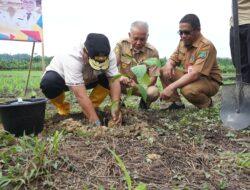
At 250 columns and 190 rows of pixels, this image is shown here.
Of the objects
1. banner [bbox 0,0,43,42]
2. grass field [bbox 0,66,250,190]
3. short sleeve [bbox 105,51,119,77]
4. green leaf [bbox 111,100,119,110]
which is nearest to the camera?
grass field [bbox 0,66,250,190]

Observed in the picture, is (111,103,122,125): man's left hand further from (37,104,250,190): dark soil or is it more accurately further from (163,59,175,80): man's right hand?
(163,59,175,80): man's right hand

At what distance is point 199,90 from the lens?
13.6ft

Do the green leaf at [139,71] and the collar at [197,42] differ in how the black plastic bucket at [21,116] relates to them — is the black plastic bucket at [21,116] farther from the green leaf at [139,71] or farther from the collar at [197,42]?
the collar at [197,42]

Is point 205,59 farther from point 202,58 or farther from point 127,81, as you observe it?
point 127,81

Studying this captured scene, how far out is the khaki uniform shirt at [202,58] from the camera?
156 inches

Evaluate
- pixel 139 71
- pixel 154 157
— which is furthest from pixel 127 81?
pixel 154 157

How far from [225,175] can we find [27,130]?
1.57 metres

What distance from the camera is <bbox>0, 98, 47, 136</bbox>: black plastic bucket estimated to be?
279cm

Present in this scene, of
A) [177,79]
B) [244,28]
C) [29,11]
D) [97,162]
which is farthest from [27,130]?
[29,11]

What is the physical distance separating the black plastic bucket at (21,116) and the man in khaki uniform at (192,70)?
1.55 meters

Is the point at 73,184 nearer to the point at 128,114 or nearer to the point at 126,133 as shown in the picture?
the point at 126,133

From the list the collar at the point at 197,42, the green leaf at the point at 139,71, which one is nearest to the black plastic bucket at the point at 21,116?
the green leaf at the point at 139,71

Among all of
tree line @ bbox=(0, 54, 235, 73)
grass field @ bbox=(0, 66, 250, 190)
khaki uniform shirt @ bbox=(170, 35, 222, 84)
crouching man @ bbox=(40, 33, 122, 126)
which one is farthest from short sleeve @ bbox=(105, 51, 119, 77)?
tree line @ bbox=(0, 54, 235, 73)

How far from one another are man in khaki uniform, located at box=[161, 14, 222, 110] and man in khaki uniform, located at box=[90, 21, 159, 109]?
0.74 feet
